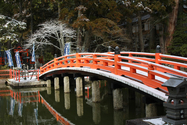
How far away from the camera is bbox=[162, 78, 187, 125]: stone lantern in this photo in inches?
149

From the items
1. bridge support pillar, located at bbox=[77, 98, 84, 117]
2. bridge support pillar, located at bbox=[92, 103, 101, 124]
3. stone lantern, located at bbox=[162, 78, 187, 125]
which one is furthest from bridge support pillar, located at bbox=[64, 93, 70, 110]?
stone lantern, located at bbox=[162, 78, 187, 125]

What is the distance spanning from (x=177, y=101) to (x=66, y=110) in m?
7.10

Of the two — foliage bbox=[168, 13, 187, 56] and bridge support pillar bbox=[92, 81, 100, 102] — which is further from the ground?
foliage bbox=[168, 13, 187, 56]

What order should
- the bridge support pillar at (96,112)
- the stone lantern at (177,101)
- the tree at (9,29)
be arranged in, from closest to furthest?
the stone lantern at (177,101) → the bridge support pillar at (96,112) → the tree at (9,29)

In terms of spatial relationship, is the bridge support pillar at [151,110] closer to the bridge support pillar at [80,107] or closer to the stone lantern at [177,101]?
the stone lantern at [177,101]

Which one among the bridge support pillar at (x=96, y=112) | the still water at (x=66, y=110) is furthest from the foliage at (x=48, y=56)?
the bridge support pillar at (x=96, y=112)

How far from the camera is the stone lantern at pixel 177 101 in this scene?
3.79m

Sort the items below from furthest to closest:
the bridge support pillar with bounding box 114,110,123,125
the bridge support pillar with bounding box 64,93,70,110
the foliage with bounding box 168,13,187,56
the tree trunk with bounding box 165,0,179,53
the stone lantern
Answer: the tree trunk with bounding box 165,0,179,53
the foliage with bounding box 168,13,187,56
the bridge support pillar with bounding box 64,93,70,110
the bridge support pillar with bounding box 114,110,123,125
the stone lantern

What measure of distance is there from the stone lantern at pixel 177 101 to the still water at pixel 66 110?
2276 mm

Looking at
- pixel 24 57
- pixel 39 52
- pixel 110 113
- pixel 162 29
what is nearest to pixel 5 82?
pixel 24 57

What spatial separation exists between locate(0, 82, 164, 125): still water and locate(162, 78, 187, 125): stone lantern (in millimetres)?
2276

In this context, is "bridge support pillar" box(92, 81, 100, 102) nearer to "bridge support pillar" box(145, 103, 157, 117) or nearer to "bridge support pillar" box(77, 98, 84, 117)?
"bridge support pillar" box(77, 98, 84, 117)

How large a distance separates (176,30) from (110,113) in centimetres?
1611

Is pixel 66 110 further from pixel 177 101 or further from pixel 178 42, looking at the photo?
pixel 178 42
